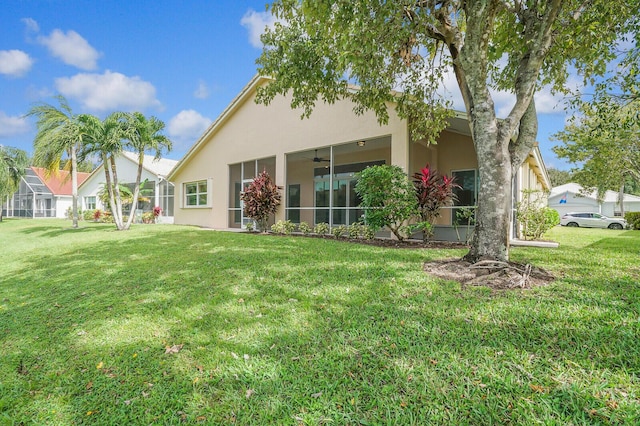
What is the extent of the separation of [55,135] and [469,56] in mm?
15918

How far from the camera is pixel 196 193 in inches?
687

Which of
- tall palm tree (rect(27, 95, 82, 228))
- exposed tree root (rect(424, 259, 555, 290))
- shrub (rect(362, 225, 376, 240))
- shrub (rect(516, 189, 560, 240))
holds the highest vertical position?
tall palm tree (rect(27, 95, 82, 228))

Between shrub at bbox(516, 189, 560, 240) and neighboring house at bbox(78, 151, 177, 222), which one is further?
neighboring house at bbox(78, 151, 177, 222)

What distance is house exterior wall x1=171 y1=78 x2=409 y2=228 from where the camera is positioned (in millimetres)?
10117

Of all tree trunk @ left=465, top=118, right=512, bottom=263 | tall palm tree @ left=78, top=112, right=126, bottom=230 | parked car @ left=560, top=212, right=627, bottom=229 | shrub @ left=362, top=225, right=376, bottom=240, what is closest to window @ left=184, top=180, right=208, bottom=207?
tall palm tree @ left=78, top=112, right=126, bottom=230

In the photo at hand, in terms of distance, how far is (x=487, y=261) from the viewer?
4492 millimetres

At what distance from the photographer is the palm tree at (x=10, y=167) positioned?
2342 centimetres

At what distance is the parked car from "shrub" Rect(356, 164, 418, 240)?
75.3 ft

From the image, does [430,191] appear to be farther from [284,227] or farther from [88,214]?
[88,214]

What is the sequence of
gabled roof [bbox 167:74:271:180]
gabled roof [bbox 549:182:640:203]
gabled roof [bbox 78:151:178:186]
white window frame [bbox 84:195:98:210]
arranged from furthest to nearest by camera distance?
gabled roof [bbox 549:182:640:203], white window frame [bbox 84:195:98:210], gabled roof [bbox 78:151:178:186], gabled roof [bbox 167:74:271:180]

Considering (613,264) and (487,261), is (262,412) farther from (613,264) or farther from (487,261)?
(613,264)

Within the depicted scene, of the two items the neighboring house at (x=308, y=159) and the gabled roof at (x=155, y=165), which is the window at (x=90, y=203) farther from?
the neighboring house at (x=308, y=159)

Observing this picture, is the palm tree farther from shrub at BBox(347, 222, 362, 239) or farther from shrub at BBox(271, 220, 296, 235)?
shrub at BBox(347, 222, 362, 239)

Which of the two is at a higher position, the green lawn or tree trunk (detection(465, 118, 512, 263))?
tree trunk (detection(465, 118, 512, 263))
